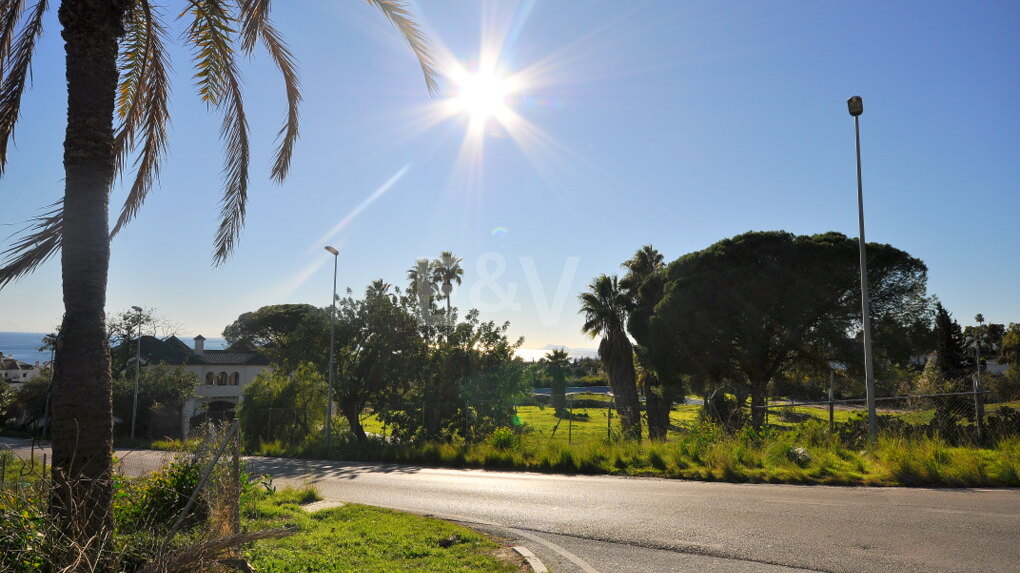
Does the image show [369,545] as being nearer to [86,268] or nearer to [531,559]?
[531,559]

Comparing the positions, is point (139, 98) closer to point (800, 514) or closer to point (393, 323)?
point (800, 514)

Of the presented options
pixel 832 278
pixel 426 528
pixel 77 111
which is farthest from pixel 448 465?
pixel 832 278

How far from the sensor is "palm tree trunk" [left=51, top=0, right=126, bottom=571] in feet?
14.5

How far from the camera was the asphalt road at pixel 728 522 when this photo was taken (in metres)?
6.25

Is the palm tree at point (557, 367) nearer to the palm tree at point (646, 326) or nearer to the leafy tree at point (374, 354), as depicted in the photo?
the palm tree at point (646, 326)

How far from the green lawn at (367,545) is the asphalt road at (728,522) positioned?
2.46 feet

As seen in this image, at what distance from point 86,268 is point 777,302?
26.9 meters

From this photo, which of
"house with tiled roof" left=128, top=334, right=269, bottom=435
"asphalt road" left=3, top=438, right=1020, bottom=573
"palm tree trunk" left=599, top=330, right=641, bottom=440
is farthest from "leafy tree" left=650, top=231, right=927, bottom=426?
"house with tiled roof" left=128, top=334, right=269, bottom=435

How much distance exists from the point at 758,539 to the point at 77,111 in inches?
325

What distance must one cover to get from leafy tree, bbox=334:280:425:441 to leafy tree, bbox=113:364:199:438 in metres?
19.2

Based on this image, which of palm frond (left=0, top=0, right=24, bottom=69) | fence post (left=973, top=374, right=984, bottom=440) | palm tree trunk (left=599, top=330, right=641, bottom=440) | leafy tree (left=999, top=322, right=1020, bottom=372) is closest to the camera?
palm frond (left=0, top=0, right=24, bottom=69)

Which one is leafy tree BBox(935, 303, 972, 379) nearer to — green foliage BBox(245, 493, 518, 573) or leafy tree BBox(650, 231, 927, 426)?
leafy tree BBox(650, 231, 927, 426)

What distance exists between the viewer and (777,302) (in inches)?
1051

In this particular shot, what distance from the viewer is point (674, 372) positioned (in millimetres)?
28781
